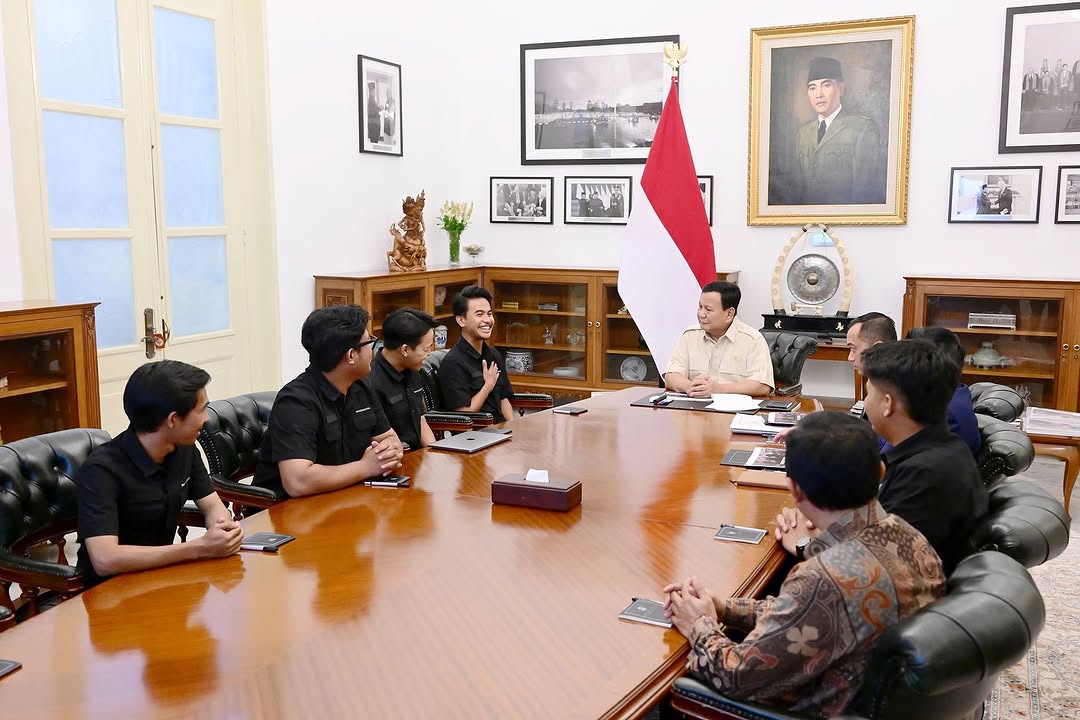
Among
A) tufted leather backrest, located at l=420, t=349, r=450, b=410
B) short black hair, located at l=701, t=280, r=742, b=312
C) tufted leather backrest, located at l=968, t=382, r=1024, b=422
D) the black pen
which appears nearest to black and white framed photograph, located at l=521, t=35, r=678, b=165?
short black hair, located at l=701, t=280, r=742, b=312

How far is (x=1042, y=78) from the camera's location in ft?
20.7

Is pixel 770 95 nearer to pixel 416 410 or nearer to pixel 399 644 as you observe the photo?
Answer: pixel 416 410

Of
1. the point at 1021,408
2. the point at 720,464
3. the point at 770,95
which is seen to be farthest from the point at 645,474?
the point at 770,95

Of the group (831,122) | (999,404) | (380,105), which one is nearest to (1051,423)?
(999,404)

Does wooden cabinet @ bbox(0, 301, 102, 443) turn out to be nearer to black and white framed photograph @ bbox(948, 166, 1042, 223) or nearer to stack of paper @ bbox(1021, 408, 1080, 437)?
stack of paper @ bbox(1021, 408, 1080, 437)

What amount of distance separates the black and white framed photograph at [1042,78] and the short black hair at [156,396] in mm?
6074

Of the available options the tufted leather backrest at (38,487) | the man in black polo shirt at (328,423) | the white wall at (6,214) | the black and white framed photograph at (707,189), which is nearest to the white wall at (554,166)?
the black and white framed photograph at (707,189)

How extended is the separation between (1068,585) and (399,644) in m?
3.40

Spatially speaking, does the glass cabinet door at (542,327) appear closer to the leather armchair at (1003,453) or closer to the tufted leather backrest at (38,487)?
the leather armchair at (1003,453)

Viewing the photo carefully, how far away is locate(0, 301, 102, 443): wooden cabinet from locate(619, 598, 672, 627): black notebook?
325cm

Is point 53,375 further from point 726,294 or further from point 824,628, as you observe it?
point 824,628

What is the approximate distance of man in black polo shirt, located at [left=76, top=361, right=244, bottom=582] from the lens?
2.19 m

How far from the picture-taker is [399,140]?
23.4ft

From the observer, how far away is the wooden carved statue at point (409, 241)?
266 inches
